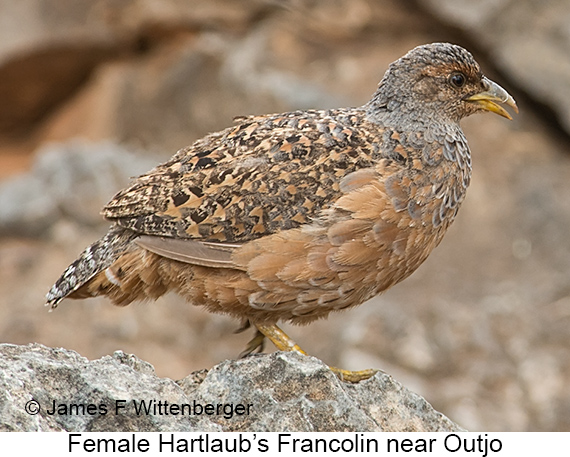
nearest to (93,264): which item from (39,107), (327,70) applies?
(327,70)

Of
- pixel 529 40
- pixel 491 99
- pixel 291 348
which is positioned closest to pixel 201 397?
pixel 291 348

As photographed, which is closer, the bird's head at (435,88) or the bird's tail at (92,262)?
the bird's tail at (92,262)

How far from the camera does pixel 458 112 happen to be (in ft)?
21.5

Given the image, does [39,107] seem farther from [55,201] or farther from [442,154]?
[442,154]

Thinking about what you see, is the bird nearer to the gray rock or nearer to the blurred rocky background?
the gray rock

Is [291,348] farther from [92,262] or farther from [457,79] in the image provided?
[457,79]

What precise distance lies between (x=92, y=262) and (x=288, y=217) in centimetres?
137

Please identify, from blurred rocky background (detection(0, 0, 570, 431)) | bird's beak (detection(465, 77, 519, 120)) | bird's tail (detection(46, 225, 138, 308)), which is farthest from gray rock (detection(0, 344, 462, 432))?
blurred rocky background (detection(0, 0, 570, 431))

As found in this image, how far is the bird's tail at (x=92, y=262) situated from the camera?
20.0ft

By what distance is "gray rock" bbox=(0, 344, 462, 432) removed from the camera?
15.5 feet

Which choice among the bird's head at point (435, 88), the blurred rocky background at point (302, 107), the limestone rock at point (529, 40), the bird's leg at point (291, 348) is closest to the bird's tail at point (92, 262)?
the bird's leg at point (291, 348)

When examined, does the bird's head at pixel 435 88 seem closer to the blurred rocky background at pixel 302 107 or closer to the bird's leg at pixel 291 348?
the bird's leg at pixel 291 348

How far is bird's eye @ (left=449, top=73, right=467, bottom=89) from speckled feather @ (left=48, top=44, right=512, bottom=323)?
0.31m

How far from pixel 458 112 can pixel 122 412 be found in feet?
10.7
